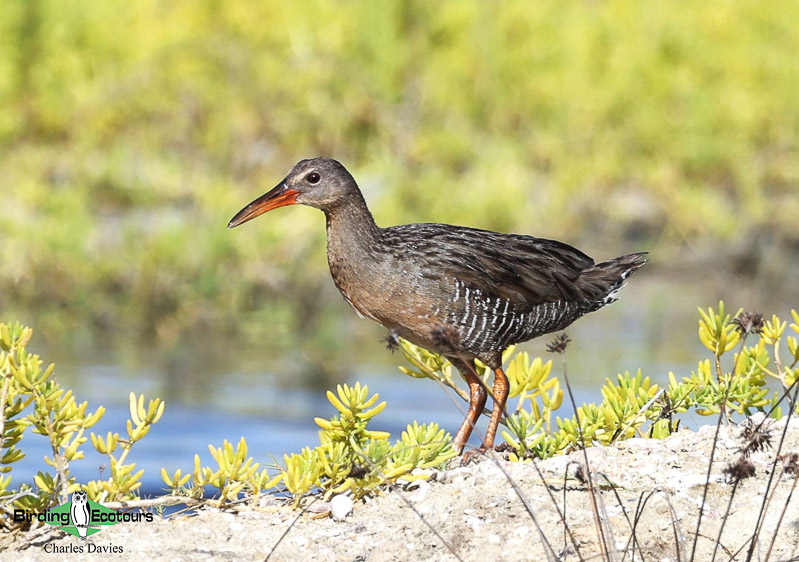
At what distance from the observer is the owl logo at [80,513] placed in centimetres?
454

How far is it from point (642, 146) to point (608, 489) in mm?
9155

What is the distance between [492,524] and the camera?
14.6ft

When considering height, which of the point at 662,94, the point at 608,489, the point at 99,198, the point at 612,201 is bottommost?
the point at 608,489

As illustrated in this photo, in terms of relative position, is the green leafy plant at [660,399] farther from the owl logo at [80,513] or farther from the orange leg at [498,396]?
the owl logo at [80,513]

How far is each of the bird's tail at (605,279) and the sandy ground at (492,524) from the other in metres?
1.26

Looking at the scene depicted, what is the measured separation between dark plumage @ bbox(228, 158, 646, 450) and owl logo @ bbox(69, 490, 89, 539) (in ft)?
4.88

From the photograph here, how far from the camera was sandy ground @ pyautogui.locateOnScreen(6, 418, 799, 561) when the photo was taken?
433cm

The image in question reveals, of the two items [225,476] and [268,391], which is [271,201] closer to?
[225,476]

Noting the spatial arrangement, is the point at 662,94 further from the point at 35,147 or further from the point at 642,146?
the point at 35,147

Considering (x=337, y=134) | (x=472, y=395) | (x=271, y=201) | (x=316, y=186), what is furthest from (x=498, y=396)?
(x=337, y=134)

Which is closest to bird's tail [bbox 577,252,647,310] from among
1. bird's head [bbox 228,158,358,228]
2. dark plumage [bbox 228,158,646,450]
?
dark plumage [bbox 228,158,646,450]

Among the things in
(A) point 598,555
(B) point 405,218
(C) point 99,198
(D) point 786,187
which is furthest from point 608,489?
(D) point 786,187

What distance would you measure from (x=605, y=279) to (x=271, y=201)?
1.60 metres

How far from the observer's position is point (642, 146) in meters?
13.4
